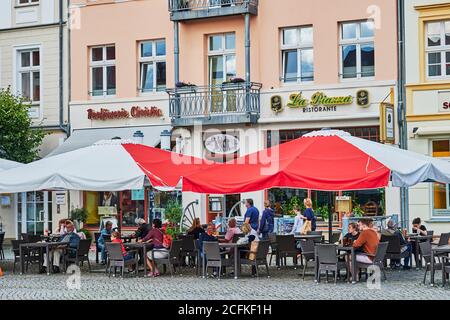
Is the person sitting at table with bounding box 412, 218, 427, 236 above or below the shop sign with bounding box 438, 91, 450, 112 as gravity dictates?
below

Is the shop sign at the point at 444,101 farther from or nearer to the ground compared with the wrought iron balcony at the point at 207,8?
nearer to the ground

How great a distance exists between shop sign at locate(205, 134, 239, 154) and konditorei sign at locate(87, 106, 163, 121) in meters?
2.12

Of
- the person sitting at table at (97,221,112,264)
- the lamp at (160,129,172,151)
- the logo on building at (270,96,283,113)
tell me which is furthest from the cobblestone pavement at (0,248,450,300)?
the logo on building at (270,96,283,113)

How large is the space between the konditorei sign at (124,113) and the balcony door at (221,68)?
2087 mm

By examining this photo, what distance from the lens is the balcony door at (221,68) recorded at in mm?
30812

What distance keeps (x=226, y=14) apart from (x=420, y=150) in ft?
24.6

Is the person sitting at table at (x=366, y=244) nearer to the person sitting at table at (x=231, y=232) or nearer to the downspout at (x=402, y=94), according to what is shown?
the person sitting at table at (x=231, y=232)

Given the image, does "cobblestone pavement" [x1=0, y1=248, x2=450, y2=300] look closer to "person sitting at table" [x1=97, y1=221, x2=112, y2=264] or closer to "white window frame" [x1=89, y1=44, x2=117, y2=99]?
"person sitting at table" [x1=97, y1=221, x2=112, y2=264]

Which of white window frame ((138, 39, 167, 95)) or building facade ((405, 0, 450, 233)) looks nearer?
building facade ((405, 0, 450, 233))

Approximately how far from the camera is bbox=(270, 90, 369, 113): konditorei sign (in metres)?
28.9

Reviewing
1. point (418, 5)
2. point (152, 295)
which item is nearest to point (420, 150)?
point (418, 5)

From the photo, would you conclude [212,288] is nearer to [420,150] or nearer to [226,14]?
[420,150]

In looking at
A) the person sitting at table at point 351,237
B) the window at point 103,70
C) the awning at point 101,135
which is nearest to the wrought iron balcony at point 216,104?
the awning at point 101,135

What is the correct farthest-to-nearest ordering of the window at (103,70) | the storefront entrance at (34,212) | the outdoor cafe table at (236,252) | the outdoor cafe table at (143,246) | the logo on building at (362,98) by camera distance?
the storefront entrance at (34,212) → the window at (103,70) → the logo on building at (362,98) → the outdoor cafe table at (143,246) → the outdoor cafe table at (236,252)
